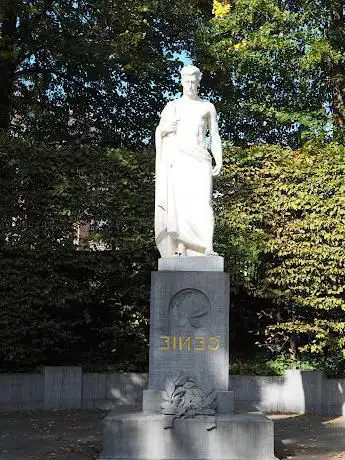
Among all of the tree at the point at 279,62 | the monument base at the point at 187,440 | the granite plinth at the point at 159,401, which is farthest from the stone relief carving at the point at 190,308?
the tree at the point at 279,62

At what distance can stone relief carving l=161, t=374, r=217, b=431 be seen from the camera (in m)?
7.64

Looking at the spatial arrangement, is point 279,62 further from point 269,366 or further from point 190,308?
point 190,308

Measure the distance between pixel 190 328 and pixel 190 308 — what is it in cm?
23

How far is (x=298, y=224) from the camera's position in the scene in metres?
12.6

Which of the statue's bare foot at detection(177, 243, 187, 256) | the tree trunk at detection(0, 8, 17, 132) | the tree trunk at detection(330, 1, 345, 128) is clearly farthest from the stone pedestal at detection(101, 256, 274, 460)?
the tree trunk at detection(0, 8, 17, 132)

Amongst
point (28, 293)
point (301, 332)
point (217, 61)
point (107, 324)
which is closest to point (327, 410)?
point (301, 332)

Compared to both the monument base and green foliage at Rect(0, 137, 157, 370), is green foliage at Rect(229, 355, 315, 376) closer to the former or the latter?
green foliage at Rect(0, 137, 157, 370)

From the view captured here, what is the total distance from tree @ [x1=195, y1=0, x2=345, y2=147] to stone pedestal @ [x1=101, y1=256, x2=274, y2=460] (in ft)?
24.9

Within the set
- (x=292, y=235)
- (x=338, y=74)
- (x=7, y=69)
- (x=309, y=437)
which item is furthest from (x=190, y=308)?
(x=7, y=69)

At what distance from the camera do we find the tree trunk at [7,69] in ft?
49.1

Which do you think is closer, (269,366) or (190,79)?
(190,79)

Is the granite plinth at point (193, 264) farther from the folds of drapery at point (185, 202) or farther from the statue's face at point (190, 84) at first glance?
the statue's face at point (190, 84)

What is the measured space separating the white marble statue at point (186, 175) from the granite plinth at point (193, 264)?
14cm

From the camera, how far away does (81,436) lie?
934 cm
